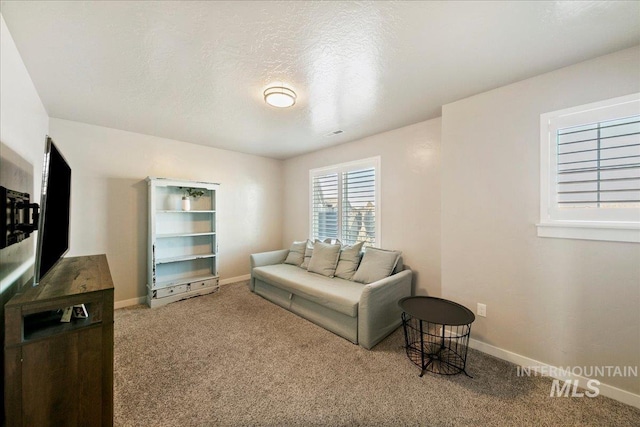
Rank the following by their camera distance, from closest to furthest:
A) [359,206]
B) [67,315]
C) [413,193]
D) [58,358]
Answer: [58,358] < [67,315] < [413,193] < [359,206]

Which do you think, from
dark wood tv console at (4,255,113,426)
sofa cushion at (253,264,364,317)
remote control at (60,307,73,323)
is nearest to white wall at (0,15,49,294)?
remote control at (60,307,73,323)

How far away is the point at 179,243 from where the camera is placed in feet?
12.8

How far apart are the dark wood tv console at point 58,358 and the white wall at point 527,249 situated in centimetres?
275

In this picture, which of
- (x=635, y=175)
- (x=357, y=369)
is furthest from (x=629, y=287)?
(x=357, y=369)

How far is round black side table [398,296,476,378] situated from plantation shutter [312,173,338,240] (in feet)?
6.70

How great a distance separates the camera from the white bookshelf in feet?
11.1

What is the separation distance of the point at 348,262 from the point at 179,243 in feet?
8.94

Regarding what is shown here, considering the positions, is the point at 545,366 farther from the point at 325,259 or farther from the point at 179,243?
the point at 179,243

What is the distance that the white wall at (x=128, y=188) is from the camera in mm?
3102

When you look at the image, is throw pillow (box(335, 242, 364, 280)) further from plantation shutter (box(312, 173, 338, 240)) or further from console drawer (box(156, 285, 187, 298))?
console drawer (box(156, 285, 187, 298))

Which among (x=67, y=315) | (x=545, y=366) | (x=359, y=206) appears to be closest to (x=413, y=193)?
(x=359, y=206)

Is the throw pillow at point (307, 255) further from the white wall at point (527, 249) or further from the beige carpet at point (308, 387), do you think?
the white wall at point (527, 249)

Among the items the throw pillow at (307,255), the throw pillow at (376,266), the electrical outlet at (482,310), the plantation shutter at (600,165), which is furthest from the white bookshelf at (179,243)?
the plantation shutter at (600,165)

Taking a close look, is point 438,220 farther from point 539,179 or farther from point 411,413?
point 411,413
